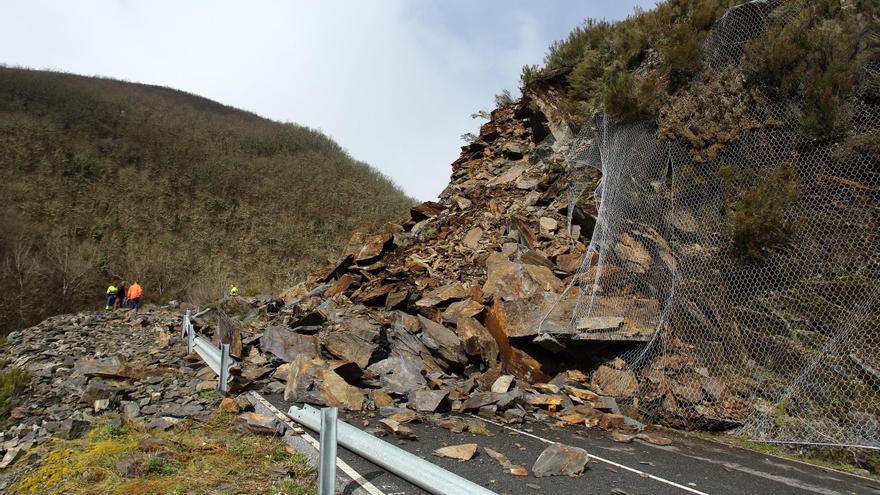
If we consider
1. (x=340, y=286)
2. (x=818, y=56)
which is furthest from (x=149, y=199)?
(x=818, y=56)

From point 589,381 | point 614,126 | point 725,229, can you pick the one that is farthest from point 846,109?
point 589,381

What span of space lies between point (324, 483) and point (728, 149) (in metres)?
8.79

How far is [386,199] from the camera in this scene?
152 ft

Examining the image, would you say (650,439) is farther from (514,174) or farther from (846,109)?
(514,174)

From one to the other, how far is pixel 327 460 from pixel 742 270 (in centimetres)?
745

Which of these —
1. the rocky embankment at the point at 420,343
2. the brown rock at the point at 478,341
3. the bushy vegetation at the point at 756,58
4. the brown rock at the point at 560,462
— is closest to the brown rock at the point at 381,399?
the rocky embankment at the point at 420,343

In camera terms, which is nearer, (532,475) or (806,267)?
(532,475)

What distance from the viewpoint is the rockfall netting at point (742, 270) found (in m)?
6.45

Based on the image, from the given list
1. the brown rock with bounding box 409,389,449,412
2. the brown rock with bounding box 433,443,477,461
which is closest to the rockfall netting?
the brown rock with bounding box 409,389,449,412

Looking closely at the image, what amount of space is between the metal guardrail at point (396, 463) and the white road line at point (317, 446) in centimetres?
50

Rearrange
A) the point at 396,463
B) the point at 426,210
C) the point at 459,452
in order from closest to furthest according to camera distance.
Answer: the point at 396,463 < the point at 459,452 < the point at 426,210

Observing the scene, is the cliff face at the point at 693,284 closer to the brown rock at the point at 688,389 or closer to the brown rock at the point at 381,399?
the brown rock at the point at 688,389

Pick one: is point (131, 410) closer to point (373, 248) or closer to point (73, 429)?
point (73, 429)

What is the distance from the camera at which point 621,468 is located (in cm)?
474
